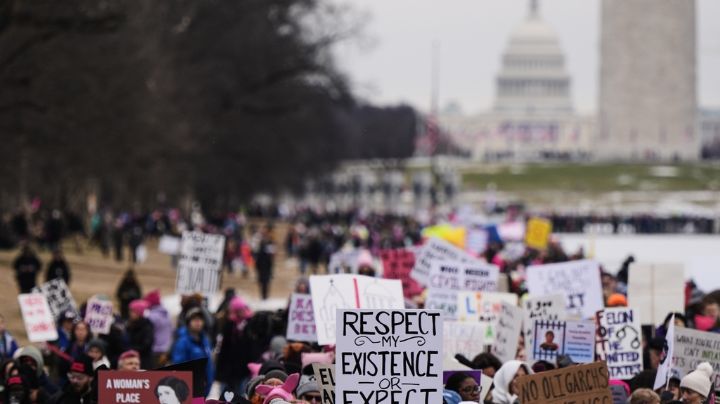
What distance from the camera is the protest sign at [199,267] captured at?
801 inches

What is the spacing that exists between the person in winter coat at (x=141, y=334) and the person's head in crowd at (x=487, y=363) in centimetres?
412

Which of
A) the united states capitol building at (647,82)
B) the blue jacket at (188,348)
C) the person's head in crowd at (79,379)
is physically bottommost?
the person's head in crowd at (79,379)

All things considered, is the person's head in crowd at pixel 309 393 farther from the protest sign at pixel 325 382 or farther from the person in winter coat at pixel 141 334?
the person in winter coat at pixel 141 334

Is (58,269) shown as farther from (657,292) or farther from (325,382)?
(325,382)

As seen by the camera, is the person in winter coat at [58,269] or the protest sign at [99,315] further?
the person in winter coat at [58,269]

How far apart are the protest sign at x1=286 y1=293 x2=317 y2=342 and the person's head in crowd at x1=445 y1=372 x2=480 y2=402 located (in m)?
3.48

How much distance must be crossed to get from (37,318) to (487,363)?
4996 mm

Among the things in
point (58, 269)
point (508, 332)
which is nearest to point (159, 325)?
point (508, 332)

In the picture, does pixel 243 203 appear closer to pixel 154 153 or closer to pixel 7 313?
pixel 154 153

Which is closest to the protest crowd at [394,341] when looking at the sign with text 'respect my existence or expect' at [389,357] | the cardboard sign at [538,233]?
the sign with text 'respect my existence or expect' at [389,357]

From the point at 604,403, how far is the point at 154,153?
3648 centimetres

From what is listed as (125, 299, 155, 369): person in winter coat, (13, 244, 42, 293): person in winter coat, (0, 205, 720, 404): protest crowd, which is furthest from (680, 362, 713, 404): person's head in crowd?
(13, 244, 42, 293): person in winter coat

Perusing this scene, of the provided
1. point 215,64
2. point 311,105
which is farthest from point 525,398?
point 311,105

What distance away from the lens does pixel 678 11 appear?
403 feet
